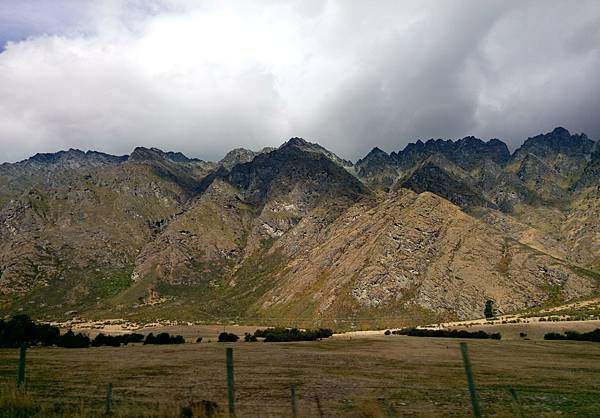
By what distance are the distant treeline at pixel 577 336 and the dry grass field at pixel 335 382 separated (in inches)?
857

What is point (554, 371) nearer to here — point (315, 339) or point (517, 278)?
point (315, 339)

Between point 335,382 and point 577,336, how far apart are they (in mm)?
70600

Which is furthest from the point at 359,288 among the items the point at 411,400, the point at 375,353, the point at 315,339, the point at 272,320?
the point at 411,400

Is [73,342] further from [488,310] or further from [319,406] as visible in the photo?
[488,310]

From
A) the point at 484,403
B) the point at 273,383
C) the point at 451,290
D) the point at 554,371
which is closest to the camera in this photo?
the point at 484,403

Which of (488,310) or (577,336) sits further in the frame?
(488,310)

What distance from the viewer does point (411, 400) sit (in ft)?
99.7

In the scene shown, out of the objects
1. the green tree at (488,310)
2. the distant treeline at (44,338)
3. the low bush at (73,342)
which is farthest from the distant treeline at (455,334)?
the low bush at (73,342)

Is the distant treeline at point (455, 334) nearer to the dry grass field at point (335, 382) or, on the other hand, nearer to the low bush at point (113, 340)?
the dry grass field at point (335, 382)

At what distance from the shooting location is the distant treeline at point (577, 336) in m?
87.9

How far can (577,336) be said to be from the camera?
298 ft

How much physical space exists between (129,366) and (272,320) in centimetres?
14014

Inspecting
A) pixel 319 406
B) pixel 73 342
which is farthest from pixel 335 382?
pixel 73 342

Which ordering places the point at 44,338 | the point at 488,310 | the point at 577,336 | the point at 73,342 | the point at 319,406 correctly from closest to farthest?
1. the point at 319,406
2. the point at 73,342
3. the point at 577,336
4. the point at 44,338
5. the point at 488,310
